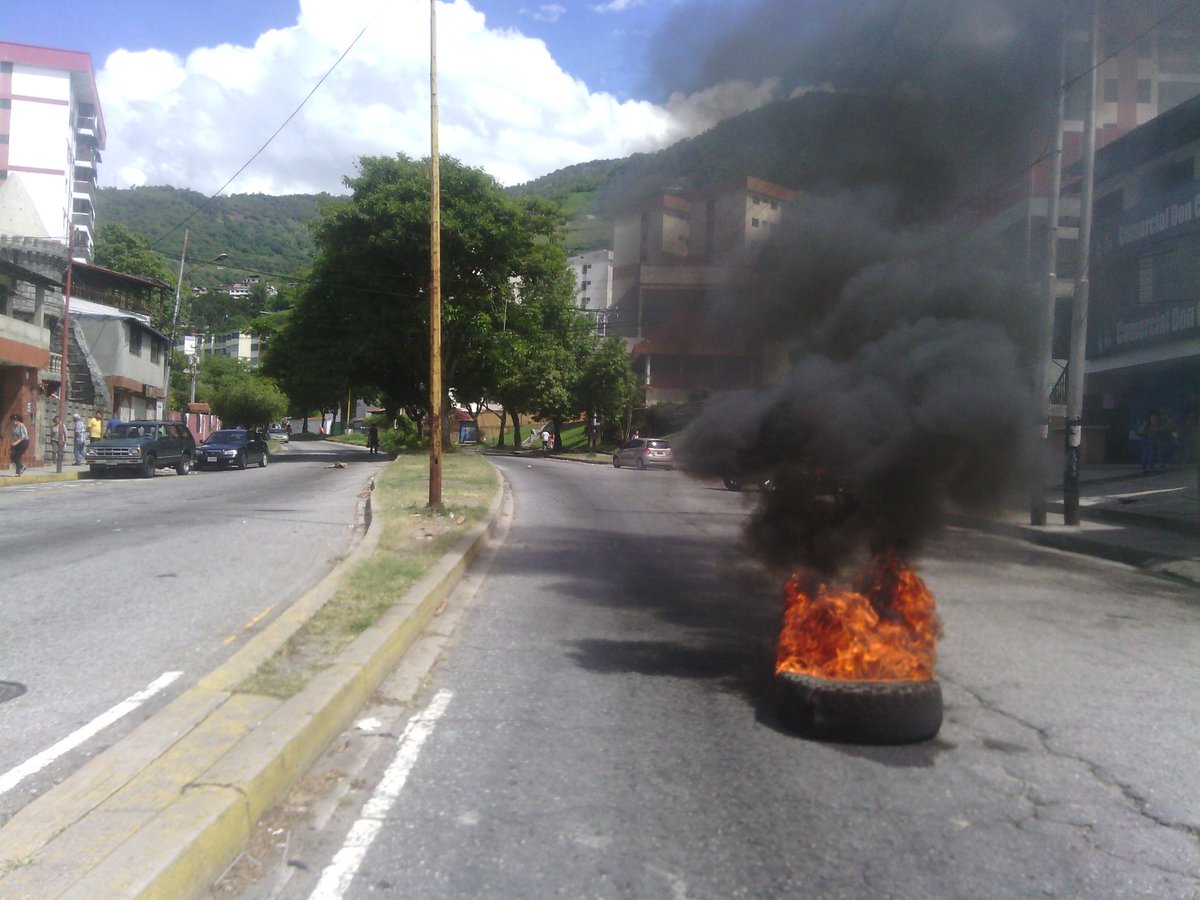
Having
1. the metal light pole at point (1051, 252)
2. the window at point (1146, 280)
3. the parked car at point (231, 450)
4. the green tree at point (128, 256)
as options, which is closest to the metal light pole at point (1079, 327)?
the metal light pole at point (1051, 252)

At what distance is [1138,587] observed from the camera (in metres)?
10.4

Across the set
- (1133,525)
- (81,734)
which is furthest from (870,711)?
A: (1133,525)

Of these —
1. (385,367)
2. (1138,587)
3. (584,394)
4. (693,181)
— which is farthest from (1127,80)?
(584,394)

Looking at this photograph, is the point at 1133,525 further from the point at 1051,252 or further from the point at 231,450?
the point at 231,450

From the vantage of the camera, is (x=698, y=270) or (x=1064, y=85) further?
(x=1064, y=85)

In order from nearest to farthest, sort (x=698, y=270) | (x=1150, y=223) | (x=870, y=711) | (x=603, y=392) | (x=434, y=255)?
1. (x=870, y=711)
2. (x=698, y=270)
3. (x=434, y=255)
4. (x=1150, y=223)
5. (x=603, y=392)

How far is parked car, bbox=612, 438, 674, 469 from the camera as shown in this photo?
32.8 m

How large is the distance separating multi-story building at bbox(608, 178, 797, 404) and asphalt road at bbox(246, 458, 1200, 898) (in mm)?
1386

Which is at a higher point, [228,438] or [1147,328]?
[1147,328]

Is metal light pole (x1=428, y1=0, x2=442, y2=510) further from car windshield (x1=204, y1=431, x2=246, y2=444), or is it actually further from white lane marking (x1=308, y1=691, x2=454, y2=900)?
car windshield (x1=204, y1=431, x2=246, y2=444)

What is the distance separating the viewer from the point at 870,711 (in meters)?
4.89

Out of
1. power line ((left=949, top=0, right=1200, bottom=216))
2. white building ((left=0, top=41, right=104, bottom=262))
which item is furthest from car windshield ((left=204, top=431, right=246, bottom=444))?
white building ((left=0, top=41, right=104, bottom=262))

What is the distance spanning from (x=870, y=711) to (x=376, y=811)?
2470mm

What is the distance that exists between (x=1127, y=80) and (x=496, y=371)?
81.7 ft
